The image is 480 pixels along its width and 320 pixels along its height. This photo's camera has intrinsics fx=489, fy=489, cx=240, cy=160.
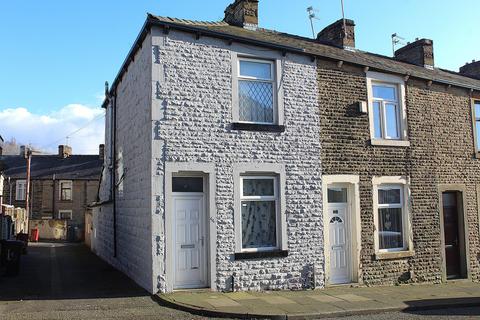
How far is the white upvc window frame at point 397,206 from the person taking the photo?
43.9 feet

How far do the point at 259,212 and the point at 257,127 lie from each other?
2.10 meters

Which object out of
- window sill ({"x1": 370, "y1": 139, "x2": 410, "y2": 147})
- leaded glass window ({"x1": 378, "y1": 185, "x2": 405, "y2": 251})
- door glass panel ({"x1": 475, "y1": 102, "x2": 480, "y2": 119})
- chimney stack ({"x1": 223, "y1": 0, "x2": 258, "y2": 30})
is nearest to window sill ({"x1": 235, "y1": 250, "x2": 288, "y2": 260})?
leaded glass window ({"x1": 378, "y1": 185, "x2": 405, "y2": 251})

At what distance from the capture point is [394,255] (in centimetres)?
1347

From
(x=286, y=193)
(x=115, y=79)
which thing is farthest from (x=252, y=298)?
(x=115, y=79)

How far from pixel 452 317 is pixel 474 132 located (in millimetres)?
8128

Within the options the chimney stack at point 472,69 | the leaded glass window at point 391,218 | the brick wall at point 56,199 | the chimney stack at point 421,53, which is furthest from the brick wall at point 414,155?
the brick wall at point 56,199

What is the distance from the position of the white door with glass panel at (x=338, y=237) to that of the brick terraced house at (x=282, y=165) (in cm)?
4

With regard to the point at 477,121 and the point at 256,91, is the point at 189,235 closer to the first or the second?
the point at 256,91

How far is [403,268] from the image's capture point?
1369 centimetres

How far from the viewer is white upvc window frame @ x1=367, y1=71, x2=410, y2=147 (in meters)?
13.8

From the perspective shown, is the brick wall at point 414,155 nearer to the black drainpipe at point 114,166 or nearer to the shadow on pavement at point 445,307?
the shadow on pavement at point 445,307

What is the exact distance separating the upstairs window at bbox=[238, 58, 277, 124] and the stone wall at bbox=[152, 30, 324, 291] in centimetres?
34

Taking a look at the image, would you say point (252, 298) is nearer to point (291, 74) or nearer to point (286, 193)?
point (286, 193)

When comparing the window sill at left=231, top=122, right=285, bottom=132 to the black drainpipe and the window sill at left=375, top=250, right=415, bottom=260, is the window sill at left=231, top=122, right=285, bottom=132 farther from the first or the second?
the black drainpipe
